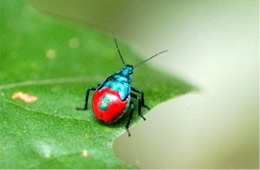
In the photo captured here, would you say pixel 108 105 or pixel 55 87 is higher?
pixel 55 87

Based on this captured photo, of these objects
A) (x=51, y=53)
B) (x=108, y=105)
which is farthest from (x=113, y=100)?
(x=51, y=53)

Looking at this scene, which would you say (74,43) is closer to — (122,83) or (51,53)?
(51,53)

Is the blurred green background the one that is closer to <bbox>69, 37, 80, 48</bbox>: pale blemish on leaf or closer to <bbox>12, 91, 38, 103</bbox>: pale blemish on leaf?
<bbox>69, 37, 80, 48</bbox>: pale blemish on leaf

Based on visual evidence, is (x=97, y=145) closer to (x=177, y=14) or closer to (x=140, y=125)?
(x=140, y=125)

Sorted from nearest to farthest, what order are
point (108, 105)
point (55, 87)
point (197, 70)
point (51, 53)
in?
point (108, 105) → point (55, 87) → point (51, 53) → point (197, 70)

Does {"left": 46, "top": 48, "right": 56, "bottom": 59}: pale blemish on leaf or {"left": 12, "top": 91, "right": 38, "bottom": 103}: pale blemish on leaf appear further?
{"left": 46, "top": 48, "right": 56, "bottom": 59}: pale blemish on leaf

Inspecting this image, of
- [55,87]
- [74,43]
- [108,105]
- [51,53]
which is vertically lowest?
[108,105]

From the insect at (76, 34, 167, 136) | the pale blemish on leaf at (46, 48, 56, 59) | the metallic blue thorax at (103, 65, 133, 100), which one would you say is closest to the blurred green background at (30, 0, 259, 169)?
the pale blemish on leaf at (46, 48, 56, 59)
